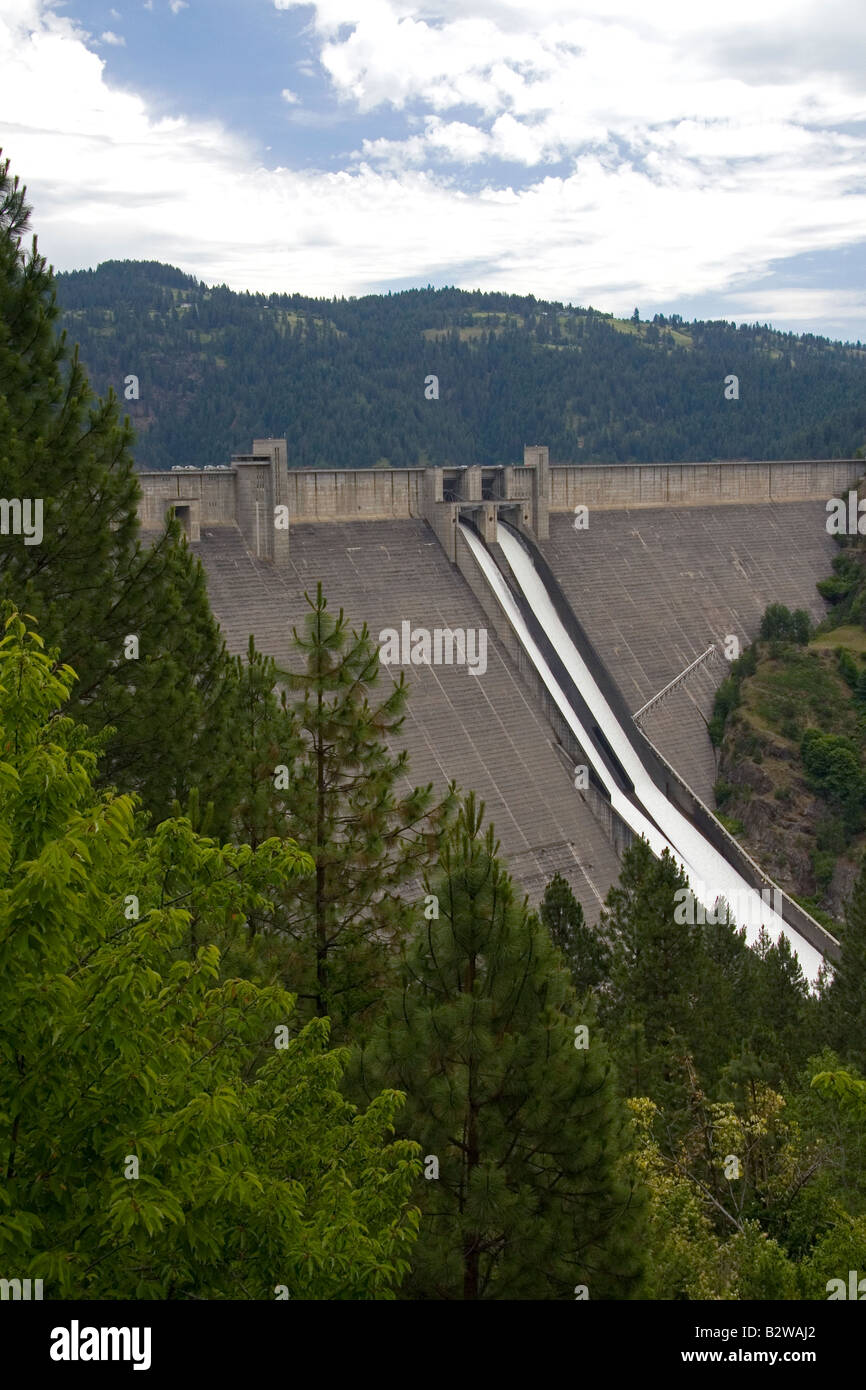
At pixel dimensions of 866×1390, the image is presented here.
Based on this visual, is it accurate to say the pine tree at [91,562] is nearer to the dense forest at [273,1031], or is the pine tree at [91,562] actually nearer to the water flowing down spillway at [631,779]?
the dense forest at [273,1031]

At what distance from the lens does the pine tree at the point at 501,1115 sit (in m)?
10.6

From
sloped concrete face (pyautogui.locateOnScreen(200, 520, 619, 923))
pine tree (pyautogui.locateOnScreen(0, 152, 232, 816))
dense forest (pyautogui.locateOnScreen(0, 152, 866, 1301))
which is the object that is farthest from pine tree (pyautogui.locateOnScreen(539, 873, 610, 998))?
pine tree (pyautogui.locateOnScreen(0, 152, 232, 816))

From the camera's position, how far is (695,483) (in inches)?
2044

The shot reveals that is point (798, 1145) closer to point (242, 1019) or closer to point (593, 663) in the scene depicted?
point (242, 1019)

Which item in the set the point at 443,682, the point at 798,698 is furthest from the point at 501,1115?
the point at 798,698

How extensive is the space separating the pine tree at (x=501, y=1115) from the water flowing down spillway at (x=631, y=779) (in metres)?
23.4

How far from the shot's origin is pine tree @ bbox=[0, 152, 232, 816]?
15.6 meters

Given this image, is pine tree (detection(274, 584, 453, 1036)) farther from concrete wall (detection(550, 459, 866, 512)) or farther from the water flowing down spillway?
concrete wall (detection(550, 459, 866, 512))

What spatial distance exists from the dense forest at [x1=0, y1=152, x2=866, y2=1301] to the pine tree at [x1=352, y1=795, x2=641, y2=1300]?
2 cm

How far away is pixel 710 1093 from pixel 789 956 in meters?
4.24

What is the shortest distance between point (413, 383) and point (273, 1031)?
142843 millimetres

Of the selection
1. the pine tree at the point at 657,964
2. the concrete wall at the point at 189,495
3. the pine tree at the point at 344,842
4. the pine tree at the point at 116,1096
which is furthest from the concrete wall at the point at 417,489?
the pine tree at the point at 116,1096

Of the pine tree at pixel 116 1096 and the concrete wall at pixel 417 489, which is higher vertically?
the concrete wall at pixel 417 489
